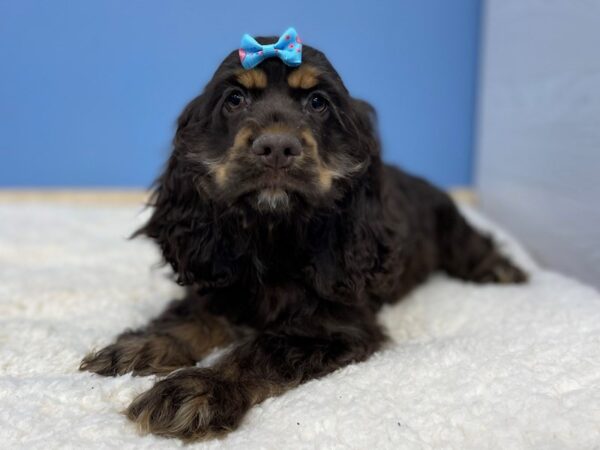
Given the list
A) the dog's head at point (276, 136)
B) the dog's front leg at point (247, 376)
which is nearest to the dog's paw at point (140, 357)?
the dog's front leg at point (247, 376)

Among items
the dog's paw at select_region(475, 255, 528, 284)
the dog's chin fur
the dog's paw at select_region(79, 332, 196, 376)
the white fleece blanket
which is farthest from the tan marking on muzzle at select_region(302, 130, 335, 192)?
the dog's paw at select_region(475, 255, 528, 284)

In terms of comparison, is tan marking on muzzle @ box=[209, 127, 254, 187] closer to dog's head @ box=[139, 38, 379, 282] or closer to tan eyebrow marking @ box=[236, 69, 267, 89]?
dog's head @ box=[139, 38, 379, 282]

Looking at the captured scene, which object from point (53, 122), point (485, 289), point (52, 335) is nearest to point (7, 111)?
point (53, 122)

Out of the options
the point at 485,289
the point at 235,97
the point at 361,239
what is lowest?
the point at 485,289

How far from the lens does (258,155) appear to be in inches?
61.8

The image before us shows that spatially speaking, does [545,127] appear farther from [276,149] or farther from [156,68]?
[156,68]

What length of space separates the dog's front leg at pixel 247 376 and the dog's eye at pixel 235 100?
72cm

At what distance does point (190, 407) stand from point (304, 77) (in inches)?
40.1

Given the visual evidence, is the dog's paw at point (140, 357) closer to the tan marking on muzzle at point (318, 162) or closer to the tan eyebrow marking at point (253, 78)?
the tan marking on muzzle at point (318, 162)

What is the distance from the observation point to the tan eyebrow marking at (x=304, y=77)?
1.82 meters

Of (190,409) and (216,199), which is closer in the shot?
(190,409)

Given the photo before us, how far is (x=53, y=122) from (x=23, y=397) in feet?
11.0

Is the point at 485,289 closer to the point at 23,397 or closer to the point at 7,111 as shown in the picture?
the point at 23,397

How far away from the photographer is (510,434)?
1382 mm
